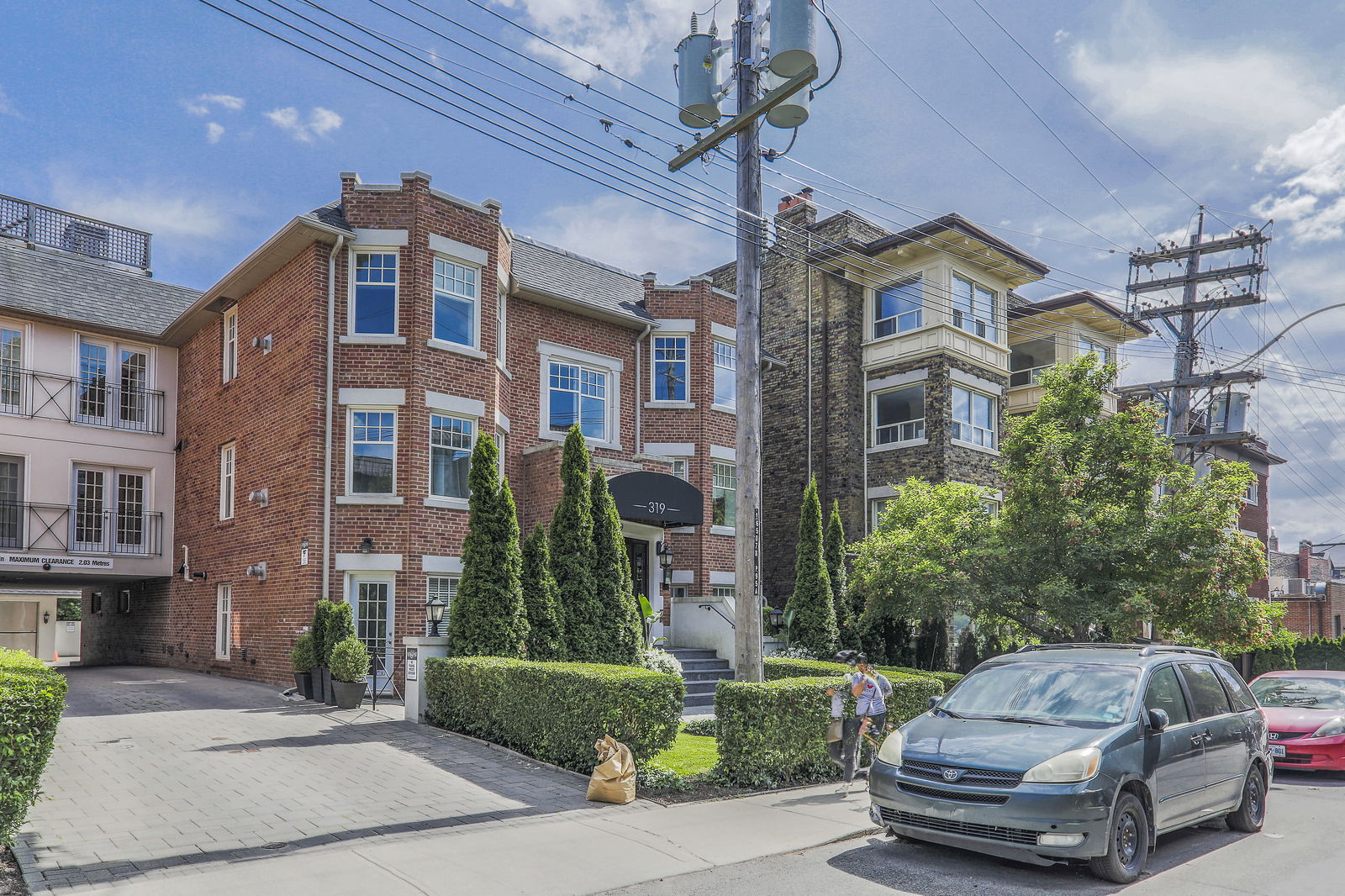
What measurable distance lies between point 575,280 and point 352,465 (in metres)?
7.49

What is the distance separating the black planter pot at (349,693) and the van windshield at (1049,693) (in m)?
9.58

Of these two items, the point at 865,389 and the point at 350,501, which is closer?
the point at 350,501

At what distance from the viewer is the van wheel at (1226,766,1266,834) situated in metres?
8.72

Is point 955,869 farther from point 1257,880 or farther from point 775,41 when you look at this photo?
point 775,41

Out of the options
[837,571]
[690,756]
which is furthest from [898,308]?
[690,756]

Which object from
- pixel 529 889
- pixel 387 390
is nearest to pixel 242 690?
pixel 387 390

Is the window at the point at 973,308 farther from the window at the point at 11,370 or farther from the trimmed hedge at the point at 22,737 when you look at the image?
the window at the point at 11,370

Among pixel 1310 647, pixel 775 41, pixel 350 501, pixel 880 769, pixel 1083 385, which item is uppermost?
pixel 775 41

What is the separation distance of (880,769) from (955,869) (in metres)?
0.89

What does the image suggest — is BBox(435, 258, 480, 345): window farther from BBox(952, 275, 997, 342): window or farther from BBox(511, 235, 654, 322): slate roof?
BBox(952, 275, 997, 342): window

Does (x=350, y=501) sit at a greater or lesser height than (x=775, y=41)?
lesser

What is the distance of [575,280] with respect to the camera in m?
22.0

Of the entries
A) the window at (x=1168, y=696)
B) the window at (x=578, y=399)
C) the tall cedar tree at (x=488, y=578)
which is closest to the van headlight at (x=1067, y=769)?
the window at (x=1168, y=696)

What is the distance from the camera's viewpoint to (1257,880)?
23.1 ft
